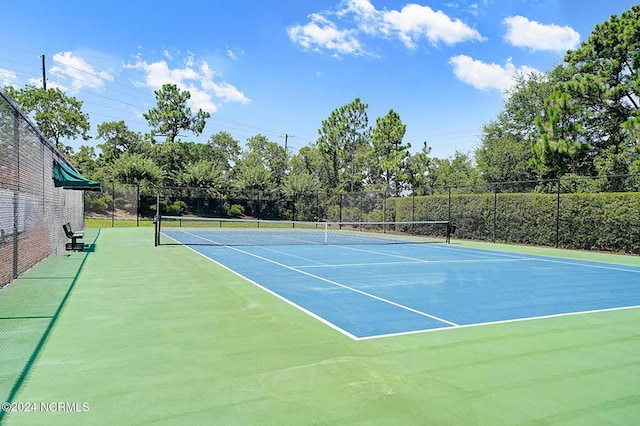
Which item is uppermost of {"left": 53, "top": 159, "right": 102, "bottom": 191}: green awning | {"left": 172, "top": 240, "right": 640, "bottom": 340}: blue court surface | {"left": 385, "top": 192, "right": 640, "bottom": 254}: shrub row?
{"left": 53, "top": 159, "right": 102, "bottom": 191}: green awning

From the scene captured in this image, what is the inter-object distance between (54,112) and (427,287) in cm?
4125

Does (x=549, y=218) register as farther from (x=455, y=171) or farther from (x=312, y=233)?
(x=455, y=171)

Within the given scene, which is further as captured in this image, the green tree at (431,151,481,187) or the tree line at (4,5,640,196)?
the green tree at (431,151,481,187)

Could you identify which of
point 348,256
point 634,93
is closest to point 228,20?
point 348,256

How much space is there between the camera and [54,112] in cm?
3934

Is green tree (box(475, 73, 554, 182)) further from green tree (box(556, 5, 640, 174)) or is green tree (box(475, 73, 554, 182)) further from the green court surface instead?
the green court surface

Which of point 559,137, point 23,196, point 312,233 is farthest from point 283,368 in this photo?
point 559,137

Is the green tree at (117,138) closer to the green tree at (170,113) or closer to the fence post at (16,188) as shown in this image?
the green tree at (170,113)

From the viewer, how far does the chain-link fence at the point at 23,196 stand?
692cm

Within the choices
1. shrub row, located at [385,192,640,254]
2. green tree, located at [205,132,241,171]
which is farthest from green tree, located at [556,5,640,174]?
green tree, located at [205,132,241,171]

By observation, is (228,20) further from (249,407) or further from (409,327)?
(249,407)

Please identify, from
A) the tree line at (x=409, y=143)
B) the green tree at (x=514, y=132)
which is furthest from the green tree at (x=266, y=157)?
the green tree at (x=514, y=132)

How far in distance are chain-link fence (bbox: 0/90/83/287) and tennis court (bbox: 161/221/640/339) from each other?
3906 mm

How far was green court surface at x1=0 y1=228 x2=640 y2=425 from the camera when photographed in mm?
2961
